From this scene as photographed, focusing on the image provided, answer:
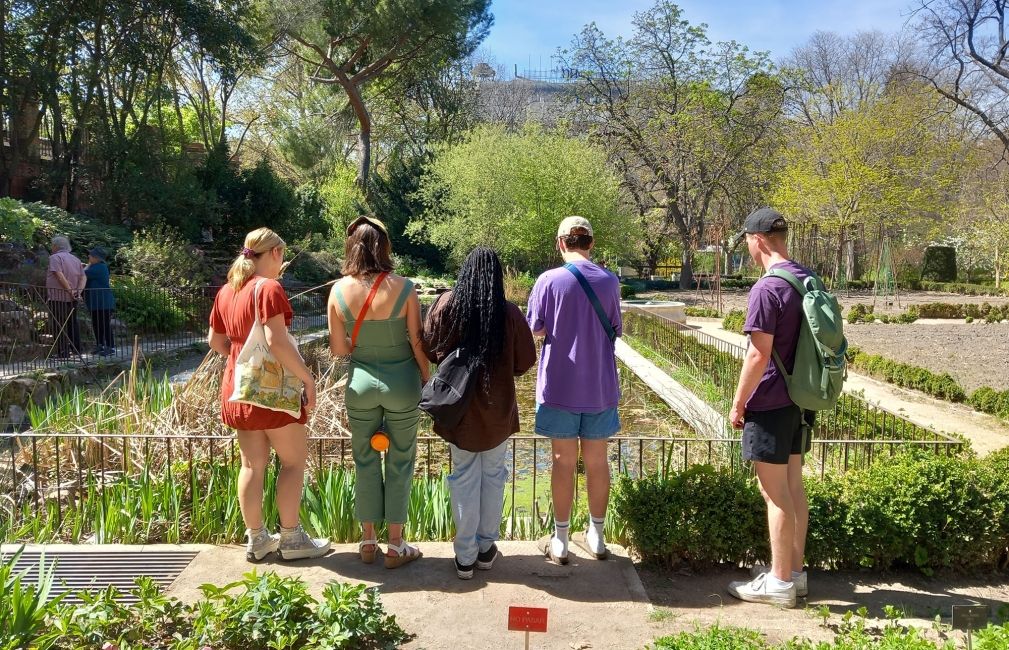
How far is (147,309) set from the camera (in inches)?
513

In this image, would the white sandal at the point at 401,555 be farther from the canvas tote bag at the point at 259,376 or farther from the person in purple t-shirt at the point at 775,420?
the person in purple t-shirt at the point at 775,420

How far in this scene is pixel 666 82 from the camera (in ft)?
107

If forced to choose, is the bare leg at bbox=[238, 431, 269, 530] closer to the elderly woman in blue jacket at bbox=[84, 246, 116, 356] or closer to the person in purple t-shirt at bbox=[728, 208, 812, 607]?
the person in purple t-shirt at bbox=[728, 208, 812, 607]

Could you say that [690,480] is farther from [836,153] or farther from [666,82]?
[666,82]

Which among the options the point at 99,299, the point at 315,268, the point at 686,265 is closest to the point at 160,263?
the point at 99,299

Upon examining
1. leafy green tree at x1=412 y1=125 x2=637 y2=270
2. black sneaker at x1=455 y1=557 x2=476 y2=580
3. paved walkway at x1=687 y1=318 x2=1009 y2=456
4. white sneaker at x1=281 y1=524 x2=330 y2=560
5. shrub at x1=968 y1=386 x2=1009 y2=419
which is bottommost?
paved walkway at x1=687 y1=318 x2=1009 y2=456

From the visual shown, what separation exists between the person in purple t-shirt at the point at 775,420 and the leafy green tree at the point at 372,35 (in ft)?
86.7

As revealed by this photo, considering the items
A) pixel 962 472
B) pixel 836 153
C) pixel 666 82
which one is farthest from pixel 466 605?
pixel 666 82

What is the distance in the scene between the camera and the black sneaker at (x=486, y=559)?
3.32m

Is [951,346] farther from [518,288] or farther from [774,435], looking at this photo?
[774,435]

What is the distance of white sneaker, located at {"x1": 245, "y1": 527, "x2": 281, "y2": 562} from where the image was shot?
3.38m

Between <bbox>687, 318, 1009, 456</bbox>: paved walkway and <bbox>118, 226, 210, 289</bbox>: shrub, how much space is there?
1293 cm

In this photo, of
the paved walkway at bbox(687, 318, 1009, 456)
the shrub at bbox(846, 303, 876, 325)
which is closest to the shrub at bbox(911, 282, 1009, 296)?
the shrub at bbox(846, 303, 876, 325)

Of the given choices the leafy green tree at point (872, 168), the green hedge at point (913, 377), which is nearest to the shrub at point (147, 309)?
the green hedge at point (913, 377)
